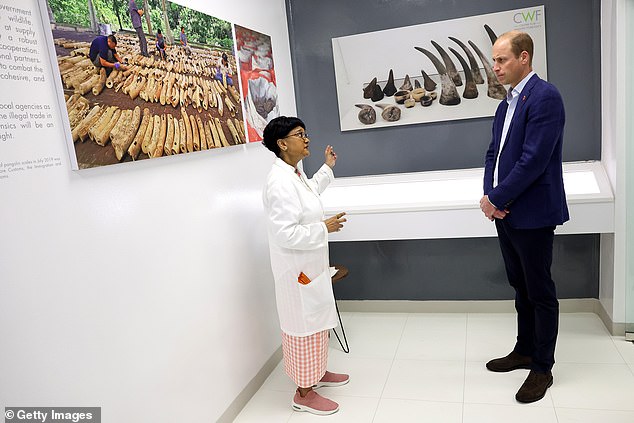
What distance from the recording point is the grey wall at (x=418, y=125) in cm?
331

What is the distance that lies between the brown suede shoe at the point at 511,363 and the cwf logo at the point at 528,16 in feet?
6.97

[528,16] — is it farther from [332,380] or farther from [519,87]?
[332,380]

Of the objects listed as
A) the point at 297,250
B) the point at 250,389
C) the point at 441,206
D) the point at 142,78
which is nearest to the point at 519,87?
the point at 441,206

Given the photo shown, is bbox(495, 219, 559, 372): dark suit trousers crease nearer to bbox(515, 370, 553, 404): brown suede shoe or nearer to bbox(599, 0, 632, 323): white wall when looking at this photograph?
bbox(515, 370, 553, 404): brown suede shoe

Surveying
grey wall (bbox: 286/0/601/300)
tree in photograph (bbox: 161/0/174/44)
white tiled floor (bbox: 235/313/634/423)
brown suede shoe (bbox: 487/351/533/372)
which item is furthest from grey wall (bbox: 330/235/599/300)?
tree in photograph (bbox: 161/0/174/44)

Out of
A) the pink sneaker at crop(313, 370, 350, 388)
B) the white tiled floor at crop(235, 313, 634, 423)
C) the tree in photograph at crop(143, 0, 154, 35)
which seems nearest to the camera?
the tree in photograph at crop(143, 0, 154, 35)

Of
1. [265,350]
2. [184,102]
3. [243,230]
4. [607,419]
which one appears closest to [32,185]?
[184,102]

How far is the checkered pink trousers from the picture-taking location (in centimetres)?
268

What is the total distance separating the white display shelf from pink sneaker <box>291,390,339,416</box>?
1.07 m

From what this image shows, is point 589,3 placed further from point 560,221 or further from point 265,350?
point 265,350

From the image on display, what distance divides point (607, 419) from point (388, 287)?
1839 mm

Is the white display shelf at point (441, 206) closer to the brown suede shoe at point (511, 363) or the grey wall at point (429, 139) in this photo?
the grey wall at point (429, 139)

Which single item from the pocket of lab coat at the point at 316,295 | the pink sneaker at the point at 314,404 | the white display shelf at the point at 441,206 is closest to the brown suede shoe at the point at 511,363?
the white display shelf at the point at 441,206

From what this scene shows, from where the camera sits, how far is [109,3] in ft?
6.28
